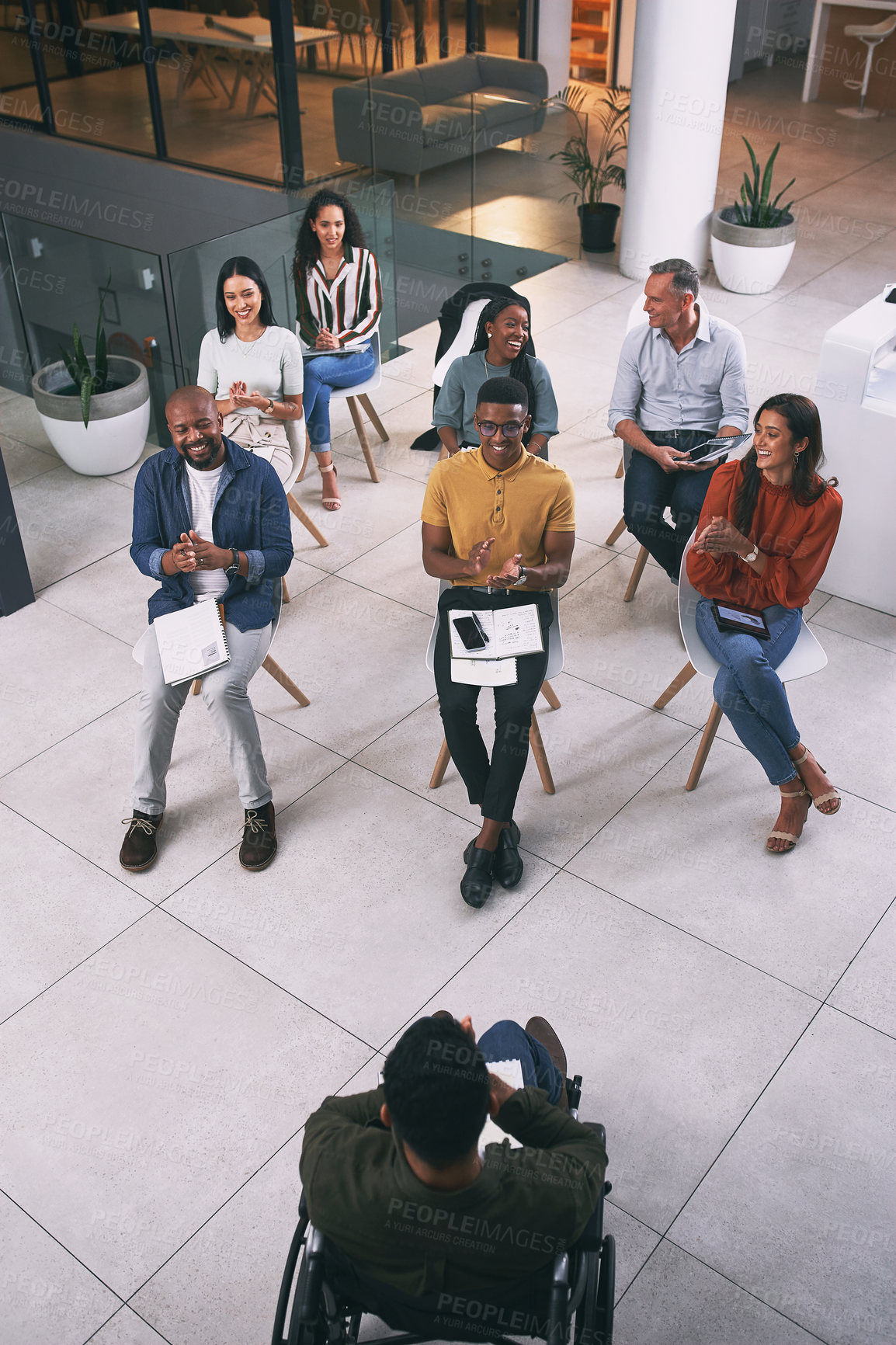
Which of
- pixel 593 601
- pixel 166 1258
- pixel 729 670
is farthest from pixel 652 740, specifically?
pixel 166 1258

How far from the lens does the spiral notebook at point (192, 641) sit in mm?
3295

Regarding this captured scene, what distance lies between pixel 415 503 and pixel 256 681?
4.72 ft

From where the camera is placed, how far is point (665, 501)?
425cm

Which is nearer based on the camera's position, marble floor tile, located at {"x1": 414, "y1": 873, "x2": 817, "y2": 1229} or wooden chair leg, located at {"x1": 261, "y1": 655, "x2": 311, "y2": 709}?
marble floor tile, located at {"x1": 414, "y1": 873, "x2": 817, "y2": 1229}

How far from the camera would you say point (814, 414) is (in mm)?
3246

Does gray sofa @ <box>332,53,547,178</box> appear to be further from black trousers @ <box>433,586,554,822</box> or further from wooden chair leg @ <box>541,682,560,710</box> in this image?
black trousers @ <box>433,586,554,822</box>

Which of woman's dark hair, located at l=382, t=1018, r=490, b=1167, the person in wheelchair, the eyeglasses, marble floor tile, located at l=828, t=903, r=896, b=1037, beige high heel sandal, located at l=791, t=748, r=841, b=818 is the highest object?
the eyeglasses

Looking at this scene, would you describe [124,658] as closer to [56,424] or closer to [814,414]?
[56,424]

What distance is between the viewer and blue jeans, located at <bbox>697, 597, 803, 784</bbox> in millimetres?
3309

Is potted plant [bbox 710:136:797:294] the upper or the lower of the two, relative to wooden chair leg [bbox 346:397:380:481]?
upper

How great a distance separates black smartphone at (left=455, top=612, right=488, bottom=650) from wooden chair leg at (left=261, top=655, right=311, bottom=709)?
788 millimetres

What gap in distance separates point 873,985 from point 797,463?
1.53 meters

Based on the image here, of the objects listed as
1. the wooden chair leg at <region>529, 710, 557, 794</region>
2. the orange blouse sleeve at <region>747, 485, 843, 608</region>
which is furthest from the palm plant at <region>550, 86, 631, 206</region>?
the wooden chair leg at <region>529, 710, 557, 794</region>

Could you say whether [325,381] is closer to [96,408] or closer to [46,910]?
[96,408]
